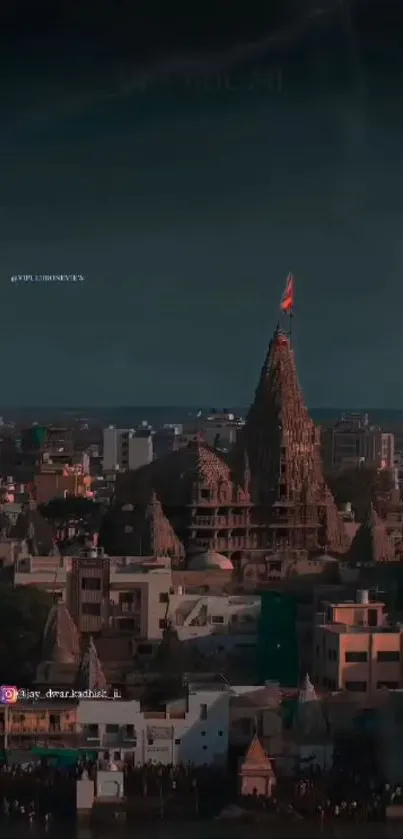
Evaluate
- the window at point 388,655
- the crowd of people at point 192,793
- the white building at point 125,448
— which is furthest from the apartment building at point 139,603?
the white building at point 125,448

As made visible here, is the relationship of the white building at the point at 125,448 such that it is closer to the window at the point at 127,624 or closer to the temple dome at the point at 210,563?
the temple dome at the point at 210,563

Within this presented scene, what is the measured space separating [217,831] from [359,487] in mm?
6654

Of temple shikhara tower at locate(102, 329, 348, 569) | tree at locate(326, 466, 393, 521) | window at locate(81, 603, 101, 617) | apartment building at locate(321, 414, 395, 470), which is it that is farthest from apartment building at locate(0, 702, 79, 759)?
apartment building at locate(321, 414, 395, 470)

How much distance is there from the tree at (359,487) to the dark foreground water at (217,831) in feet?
15.8

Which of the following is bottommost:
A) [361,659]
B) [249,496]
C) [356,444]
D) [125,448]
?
[361,659]

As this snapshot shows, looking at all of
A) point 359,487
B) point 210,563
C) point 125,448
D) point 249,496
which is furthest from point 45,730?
point 125,448

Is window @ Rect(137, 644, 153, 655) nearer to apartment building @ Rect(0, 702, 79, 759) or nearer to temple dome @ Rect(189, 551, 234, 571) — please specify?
apartment building @ Rect(0, 702, 79, 759)

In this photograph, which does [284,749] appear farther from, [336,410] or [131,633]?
[336,410]

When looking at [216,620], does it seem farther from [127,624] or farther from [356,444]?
[356,444]

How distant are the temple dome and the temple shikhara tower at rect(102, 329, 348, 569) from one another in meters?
0.02

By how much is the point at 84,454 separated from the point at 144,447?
50cm

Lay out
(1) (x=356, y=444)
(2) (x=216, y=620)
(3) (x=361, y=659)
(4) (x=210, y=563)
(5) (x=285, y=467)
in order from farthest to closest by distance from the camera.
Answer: (1) (x=356, y=444) → (5) (x=285, y=467) → (4) (x=210, y=563) → (2) (x=216, y=620) → (3) (x=361, y=659)

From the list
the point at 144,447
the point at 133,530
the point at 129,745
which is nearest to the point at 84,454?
the point at 144,447

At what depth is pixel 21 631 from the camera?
38.7ft
